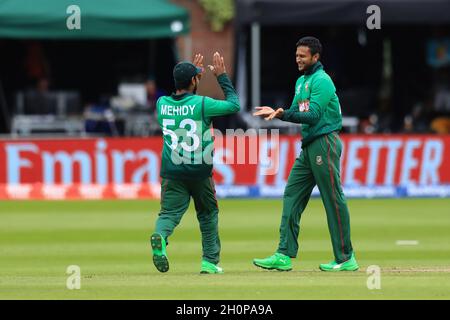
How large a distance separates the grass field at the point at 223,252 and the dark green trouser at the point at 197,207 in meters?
0.34

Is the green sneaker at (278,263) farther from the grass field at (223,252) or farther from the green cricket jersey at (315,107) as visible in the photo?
the green cricket jersey at (315,107)

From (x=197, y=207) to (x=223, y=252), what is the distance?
2.65 metres

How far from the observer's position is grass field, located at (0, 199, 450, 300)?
1041 centimetres

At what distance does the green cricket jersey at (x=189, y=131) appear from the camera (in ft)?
37.9

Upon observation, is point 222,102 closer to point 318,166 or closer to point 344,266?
point 318,166

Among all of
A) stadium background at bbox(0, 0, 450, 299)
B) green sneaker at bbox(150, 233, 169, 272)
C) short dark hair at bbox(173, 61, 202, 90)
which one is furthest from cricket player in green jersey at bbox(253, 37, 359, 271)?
green sneaker at bbox(150, 233, 169, 272)

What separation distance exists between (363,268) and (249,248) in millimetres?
2685

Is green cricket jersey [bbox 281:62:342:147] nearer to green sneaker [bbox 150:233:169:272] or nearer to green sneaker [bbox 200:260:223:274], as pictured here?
green sneaker [bbox 200:260:223:274]

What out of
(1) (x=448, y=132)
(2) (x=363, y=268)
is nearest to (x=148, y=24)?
(1) (x=448, y=132)

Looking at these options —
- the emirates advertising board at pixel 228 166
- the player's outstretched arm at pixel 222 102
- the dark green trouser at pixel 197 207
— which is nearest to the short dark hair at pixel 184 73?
the player's outstretched arm at pixel 222 102

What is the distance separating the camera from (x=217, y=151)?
70.6 ft

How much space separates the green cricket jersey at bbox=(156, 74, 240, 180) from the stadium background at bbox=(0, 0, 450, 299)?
0.97 m

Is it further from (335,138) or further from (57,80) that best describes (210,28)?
(335,138)

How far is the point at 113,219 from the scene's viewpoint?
18422 millimetres
